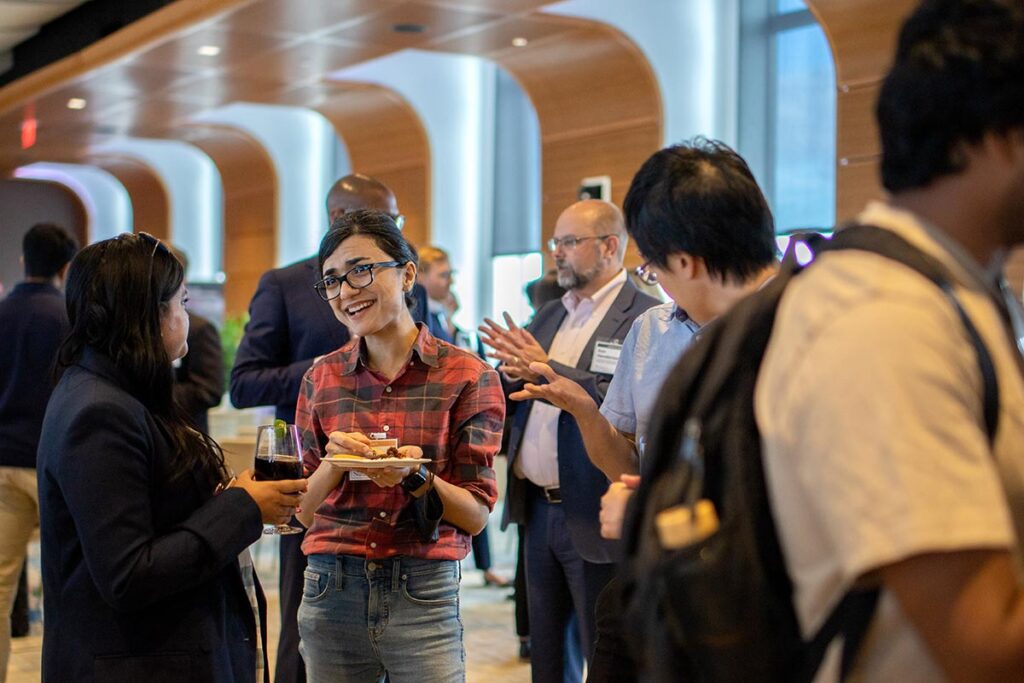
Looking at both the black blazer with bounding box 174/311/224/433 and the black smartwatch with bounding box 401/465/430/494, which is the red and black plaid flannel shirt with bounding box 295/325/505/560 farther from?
the black blazer with bounding box 174/311/224/433

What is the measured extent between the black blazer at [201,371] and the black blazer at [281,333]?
1.52 m

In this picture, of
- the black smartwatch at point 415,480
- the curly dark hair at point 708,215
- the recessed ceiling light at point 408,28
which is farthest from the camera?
the recessed ceiling light at point 408,28

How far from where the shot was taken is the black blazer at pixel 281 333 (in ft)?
12.6

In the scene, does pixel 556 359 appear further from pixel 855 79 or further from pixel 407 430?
pixel 855 79

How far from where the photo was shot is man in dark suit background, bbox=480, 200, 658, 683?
3467mm

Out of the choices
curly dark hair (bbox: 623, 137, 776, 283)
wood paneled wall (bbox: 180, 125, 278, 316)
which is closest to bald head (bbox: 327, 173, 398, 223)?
curly dark hair (bbox: 623, 137, 776, 283)

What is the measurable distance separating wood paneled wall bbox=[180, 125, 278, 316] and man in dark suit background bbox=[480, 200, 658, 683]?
9.45 meters

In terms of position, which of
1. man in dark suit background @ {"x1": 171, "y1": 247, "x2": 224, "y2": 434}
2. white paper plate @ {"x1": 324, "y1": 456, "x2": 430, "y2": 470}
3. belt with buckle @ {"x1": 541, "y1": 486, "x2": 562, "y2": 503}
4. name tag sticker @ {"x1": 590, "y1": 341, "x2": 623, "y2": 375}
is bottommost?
belt with buckle @ {"x1": 541, "y1": 486, "x2": 562, "y2": 503}

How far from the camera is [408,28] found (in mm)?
8109

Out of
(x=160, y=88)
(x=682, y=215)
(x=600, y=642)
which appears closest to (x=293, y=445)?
(x=600, y=642)

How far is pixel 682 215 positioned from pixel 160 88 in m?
9.77

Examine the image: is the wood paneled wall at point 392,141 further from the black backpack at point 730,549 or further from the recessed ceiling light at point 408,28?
the black backpack at point 730,549

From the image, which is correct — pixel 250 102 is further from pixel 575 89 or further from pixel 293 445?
pixel 293 445

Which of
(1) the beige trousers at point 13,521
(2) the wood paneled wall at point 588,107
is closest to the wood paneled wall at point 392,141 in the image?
(2) the wood paneled wall at point 588,107
